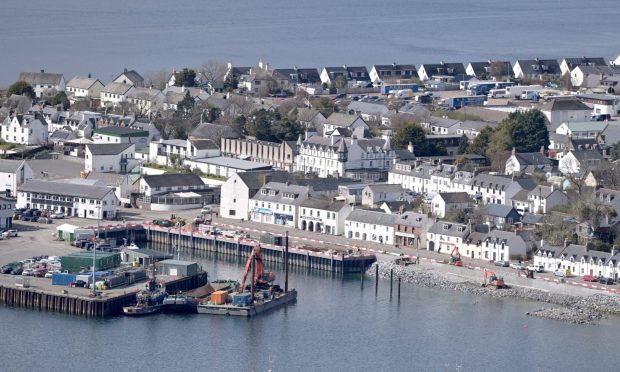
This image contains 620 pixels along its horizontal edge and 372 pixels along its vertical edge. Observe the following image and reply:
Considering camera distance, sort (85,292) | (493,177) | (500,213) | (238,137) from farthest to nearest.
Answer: (238,137), (493,177), (500,213), (85,292)

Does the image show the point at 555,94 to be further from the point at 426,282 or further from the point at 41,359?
the point at 41,359

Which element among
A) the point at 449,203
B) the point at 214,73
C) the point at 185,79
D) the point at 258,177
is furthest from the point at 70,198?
the point at 214,73

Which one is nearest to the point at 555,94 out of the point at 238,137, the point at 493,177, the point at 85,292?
the point at 238,137

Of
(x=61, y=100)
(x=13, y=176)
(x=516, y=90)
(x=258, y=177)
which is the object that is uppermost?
(x=516, y=90)

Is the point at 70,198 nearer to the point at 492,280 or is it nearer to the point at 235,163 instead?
the point at 235,163

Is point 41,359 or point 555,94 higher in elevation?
point 555,94

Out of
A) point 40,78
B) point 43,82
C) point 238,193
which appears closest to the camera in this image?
point 238,193

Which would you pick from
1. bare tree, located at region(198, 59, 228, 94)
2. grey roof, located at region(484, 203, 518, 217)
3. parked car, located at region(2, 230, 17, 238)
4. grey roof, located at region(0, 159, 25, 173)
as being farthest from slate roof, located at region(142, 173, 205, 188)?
bare tree, located at region(198, 59, 228, 94)
